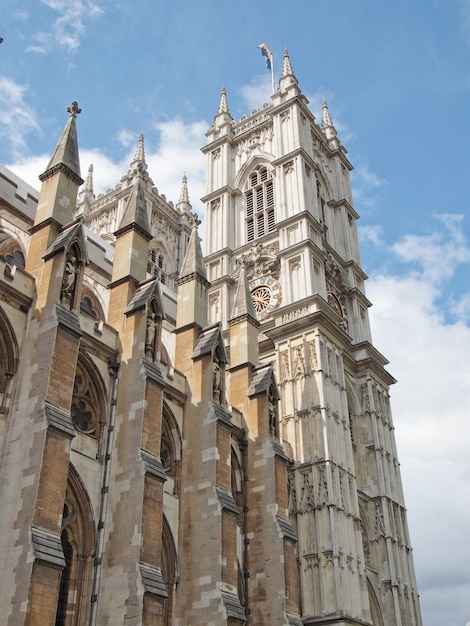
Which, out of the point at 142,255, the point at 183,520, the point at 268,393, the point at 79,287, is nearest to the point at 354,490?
the point at 268,393

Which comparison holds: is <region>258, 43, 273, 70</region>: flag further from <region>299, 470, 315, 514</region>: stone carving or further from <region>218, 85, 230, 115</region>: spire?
<region>299, 470, 315, 514</region>: stone carving

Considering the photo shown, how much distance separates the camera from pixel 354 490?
27875 millimetres

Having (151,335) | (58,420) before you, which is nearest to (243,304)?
(151,335)

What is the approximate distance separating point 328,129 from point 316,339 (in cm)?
1861

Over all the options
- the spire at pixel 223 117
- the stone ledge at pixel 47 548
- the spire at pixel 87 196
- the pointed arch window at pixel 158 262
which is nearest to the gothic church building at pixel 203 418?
the stone ledge at pixel 47 548

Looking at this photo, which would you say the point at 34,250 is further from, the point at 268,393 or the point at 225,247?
the point at 225,247

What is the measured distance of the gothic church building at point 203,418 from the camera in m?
16.6

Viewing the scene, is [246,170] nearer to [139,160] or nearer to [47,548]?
[139,160]

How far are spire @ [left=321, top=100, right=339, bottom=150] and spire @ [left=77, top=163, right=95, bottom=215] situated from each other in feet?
53.2

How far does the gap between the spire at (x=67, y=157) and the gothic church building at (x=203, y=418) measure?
0.06 m

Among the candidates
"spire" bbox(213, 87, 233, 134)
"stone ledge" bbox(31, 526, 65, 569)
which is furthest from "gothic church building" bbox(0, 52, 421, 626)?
"spire" bbox(213, 87, 233, 134)

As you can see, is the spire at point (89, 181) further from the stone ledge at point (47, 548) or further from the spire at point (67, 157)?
the stone ledge at point (47, 548)

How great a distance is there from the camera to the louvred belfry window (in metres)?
36.9

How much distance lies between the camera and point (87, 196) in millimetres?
49438
